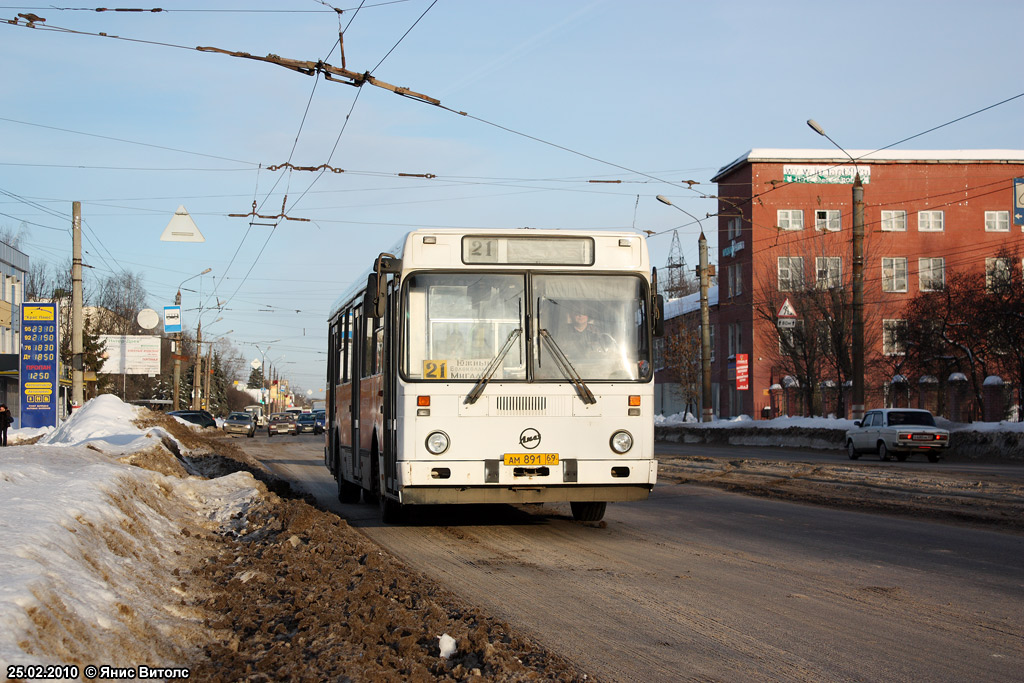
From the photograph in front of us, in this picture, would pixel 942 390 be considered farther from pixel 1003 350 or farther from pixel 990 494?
pixel 990 494

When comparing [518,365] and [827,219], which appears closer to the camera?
[518,365]

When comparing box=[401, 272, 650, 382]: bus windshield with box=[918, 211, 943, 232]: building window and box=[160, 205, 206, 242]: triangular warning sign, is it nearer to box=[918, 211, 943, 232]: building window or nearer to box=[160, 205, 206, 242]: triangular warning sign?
box=[160, 205, 206, 242]: triangular warning sign

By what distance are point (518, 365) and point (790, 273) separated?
5407 cm

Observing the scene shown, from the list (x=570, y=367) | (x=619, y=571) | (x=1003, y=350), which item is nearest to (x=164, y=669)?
(x=619, y=571)

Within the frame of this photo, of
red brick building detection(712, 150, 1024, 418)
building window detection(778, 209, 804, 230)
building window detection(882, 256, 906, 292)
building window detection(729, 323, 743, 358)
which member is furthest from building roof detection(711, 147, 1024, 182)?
building window detection(729, 323, 743, 358)

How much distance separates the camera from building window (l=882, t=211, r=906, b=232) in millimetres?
65625

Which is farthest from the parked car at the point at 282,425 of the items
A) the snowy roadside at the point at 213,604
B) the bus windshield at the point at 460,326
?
the bus windshield at the point at 460,326

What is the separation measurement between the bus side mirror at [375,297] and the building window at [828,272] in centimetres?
4838

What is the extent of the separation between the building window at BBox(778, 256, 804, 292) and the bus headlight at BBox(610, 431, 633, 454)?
49.2 meters

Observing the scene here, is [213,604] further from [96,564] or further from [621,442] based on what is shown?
[621,442]

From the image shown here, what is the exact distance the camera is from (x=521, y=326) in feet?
36.3

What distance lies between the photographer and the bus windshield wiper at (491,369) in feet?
35.5

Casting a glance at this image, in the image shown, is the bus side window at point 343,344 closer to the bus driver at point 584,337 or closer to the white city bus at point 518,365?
the white city bus at point 518,365

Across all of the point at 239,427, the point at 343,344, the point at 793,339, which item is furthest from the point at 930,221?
the point at 343,344
